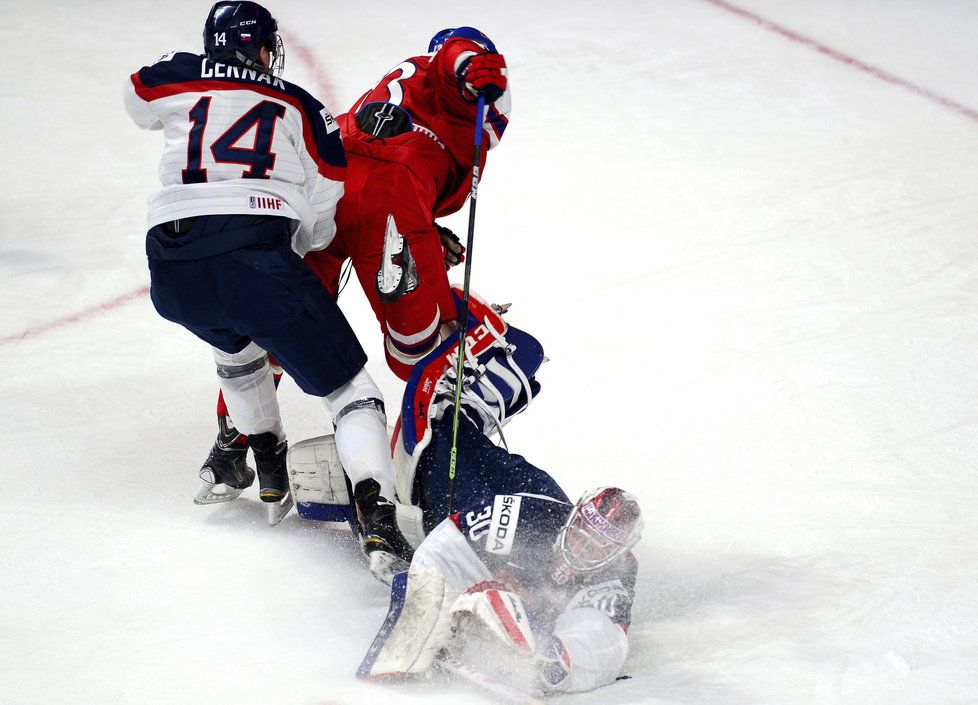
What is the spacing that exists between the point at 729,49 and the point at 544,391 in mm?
3454

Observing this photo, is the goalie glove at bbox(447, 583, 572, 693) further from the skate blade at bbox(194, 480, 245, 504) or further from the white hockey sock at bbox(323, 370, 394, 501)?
the skate blade at bbox(194, 480, 245, 504)

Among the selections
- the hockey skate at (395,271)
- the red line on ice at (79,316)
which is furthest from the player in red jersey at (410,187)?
the red line on ice at (79,316)

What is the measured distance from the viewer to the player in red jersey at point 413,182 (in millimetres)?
2863

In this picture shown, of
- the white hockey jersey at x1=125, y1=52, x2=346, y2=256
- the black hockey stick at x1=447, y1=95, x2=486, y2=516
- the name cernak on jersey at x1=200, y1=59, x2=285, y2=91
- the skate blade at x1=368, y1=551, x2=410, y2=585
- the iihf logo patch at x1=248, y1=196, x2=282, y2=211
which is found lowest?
the skate blade at x1=368, y1=551, x2=410, y2=585

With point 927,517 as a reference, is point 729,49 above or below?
above

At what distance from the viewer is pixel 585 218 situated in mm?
4871

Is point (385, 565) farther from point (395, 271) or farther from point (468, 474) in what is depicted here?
point (395, 271)

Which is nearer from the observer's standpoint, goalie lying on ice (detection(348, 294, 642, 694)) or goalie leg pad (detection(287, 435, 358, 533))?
goalie lying on ice (detection(348, 294, 642, 694))

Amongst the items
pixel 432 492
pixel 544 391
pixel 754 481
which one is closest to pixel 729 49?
pixel 544 391

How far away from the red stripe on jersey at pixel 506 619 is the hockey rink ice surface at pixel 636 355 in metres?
0.17

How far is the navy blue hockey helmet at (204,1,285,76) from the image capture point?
2682 millimetres

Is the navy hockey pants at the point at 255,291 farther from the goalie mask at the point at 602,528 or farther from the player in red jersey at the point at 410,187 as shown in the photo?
the goalie mask at the point at 602,528

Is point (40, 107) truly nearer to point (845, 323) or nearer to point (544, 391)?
point (544, 391)

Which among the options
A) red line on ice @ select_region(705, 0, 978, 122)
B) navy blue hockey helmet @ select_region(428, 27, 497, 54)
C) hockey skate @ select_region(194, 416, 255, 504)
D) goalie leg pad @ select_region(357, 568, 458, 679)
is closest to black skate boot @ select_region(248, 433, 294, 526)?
hockey skate @ select_region(194, 416, 255, 504)
